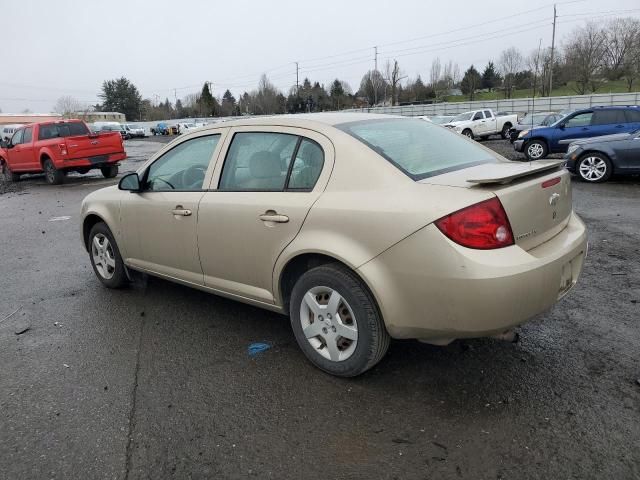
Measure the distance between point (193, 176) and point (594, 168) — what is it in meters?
10.3

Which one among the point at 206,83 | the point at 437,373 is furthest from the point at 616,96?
the point at 206,83

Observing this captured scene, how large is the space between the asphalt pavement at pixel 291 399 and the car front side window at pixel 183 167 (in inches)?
44.2

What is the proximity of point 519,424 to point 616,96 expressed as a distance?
4945 cm

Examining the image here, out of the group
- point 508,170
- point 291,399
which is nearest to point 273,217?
point 291,399

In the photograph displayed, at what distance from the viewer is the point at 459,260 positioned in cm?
262

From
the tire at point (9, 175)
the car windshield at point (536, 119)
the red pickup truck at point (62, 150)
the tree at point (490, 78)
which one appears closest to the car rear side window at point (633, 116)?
the car windshield at point (536, 119)

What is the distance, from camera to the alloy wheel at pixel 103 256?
507 cm

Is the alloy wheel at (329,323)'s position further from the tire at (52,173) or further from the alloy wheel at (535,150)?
the tire at (52,173)

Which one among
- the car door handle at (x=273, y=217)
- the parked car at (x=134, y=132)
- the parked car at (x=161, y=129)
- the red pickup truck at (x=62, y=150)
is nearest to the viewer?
the car door handle at (x=273, y=217)

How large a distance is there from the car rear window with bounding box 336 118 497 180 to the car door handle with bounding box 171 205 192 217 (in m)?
1.38

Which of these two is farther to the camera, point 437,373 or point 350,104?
point 350,104

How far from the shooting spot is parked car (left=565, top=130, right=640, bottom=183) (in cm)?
1077

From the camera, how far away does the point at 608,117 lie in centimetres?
1484

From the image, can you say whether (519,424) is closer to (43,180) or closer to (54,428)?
(54,428)
